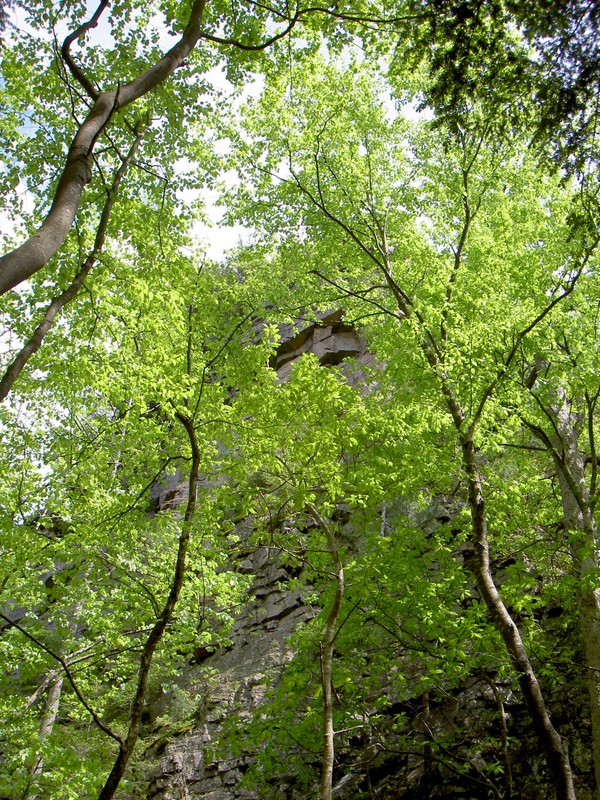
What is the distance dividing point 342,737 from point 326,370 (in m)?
6.22

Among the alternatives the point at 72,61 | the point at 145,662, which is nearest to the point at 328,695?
the point at 145,662

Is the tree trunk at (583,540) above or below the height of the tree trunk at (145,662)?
Result: above

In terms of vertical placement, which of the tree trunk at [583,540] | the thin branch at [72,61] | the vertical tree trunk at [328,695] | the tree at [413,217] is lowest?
the vertical tree trunk at [328,695]

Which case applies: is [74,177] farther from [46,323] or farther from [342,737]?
[342,737]

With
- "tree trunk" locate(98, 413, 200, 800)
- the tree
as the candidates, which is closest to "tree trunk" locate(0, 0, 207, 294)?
"tree trunk" locate(98, 413, 200, 800)

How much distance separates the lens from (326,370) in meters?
8.71

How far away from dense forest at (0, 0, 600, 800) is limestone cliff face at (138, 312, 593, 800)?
0.11 m

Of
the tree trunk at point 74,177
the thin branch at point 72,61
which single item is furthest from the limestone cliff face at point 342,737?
the thin branch at point 72,61

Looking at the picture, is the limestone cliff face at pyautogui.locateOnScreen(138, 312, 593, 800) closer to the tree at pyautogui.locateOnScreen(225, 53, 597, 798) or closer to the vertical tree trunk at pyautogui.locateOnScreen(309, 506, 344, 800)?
the vertical tree trunk at pyautogui.locateOnScreen(309, 506, 344, 800)

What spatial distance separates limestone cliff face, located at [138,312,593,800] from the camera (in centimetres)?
937

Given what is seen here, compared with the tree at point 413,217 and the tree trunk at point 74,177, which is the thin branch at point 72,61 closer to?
the tree trunk at point 74,177

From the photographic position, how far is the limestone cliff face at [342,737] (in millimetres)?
9370

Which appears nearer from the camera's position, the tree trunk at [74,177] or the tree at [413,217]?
the tree trunk at [74,177]

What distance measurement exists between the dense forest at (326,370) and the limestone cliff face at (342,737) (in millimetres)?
112
